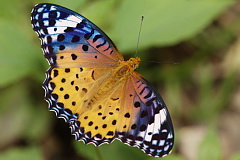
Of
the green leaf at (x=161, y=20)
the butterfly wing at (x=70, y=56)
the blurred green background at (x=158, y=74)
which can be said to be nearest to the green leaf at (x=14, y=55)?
the blurred green background at (x=158, y=74)

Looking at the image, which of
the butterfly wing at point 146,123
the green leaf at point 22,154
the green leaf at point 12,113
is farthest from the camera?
the green leaf at point 12,113

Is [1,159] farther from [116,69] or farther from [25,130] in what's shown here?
[116,69]

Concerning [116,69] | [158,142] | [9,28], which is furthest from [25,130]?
[158,142]

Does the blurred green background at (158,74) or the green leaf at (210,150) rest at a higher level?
the blurred green background at (158,74)

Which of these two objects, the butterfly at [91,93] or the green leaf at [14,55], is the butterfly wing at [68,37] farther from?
the green leaf at [14,55]

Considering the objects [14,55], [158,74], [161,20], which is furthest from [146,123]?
[158,74]

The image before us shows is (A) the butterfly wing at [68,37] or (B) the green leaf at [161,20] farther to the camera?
(B) the green leaf at [161,20]

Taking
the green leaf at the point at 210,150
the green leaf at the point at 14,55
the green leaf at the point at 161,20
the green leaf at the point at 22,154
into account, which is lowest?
the green leaf at the point at 22,154

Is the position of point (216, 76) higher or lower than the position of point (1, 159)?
higher
